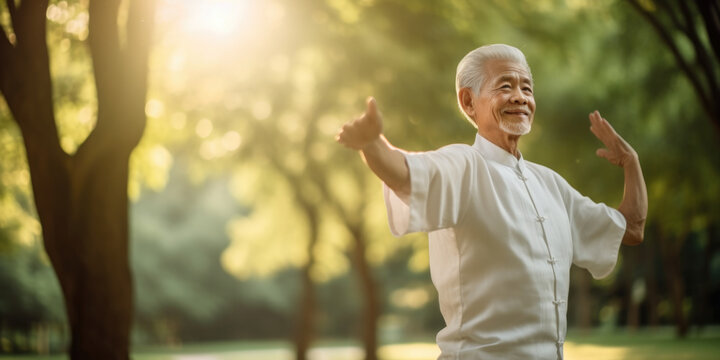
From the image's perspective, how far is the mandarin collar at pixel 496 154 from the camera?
287 cm

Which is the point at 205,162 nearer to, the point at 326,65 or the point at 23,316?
the point at 326,65

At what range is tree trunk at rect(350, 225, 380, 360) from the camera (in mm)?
19141

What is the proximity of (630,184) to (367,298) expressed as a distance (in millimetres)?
17036

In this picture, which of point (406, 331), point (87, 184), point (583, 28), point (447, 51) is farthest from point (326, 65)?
point (406, 331)

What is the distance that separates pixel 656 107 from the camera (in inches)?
655

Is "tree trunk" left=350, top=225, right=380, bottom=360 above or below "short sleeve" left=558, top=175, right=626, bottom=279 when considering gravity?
below

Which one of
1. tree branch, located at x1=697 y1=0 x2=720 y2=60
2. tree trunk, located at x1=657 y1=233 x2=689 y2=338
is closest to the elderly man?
tree branch, located at x1=697 y1=0 x2=720 y2=60

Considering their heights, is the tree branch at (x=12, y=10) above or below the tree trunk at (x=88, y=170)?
above

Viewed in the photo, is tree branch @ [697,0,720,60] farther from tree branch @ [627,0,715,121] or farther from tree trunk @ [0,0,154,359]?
A: tree trunk @ [0,0,154,359]

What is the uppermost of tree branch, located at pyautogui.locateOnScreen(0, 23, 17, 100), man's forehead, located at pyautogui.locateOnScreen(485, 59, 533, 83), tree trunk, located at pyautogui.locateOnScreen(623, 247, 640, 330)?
tree branch, located at pyautogui.locateOnScreen(0, 23, 17, 100)

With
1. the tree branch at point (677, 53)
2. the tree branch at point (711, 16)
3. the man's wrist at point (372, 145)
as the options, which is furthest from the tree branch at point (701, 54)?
the man's wrist at point (372, 145)

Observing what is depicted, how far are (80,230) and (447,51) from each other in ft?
25.0

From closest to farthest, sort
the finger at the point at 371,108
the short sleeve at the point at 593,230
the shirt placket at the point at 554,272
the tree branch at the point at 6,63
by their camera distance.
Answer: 1. the finger at the point at 371,108
2. the shirt placket at the point at 554,272
3. the short sleeve at the point at 593,230
4. the tree branch at the point at 6,63

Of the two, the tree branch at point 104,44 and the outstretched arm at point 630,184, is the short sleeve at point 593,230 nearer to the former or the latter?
the outstretched arm at point 630,184
